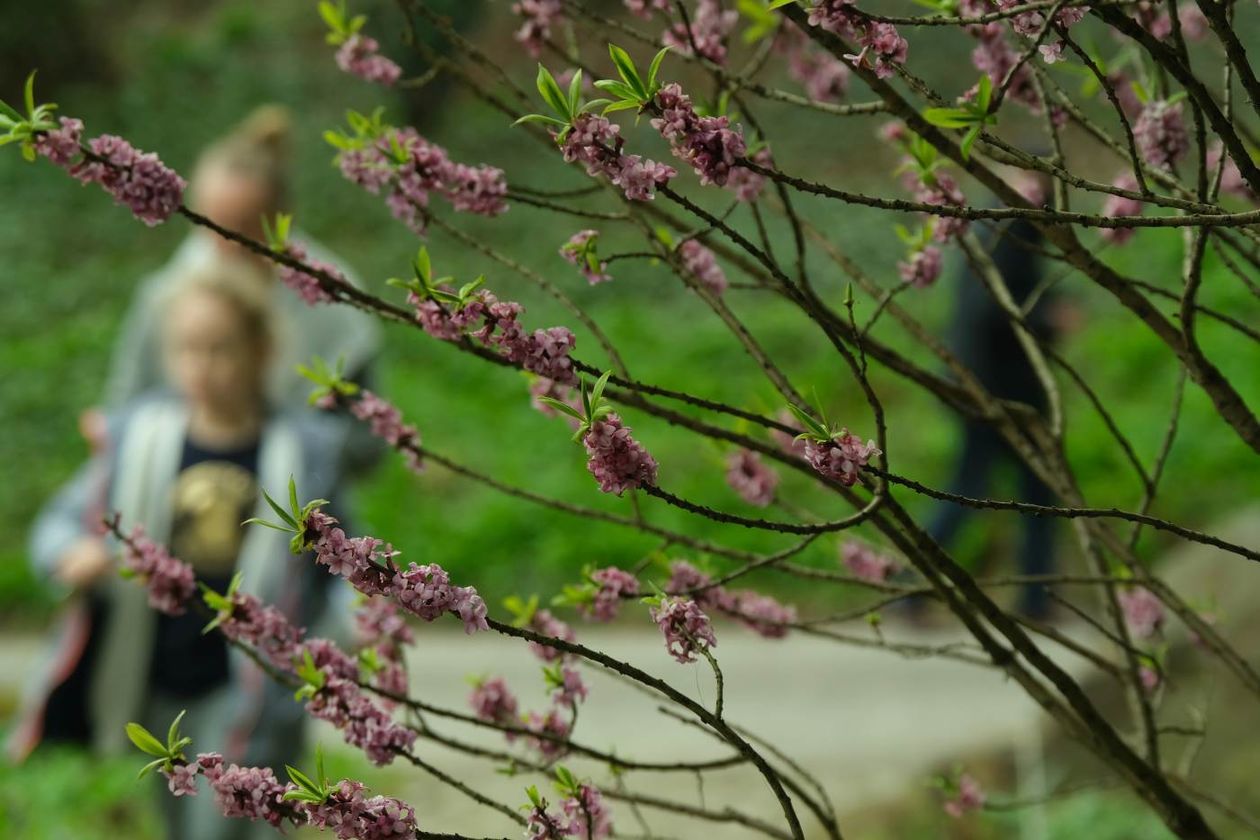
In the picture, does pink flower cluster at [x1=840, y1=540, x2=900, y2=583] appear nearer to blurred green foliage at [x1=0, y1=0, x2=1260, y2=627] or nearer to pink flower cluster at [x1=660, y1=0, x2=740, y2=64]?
blurred green foliage at [x1=0, y1=0, x2=1260, y2=627]

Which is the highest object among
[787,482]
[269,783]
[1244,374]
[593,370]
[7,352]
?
[1244,374]

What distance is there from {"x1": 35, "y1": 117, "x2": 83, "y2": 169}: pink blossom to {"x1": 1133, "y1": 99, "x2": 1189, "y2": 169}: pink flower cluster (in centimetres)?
117

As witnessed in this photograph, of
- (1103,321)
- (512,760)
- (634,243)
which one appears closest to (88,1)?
(634,243)

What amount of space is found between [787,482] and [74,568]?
193 inches

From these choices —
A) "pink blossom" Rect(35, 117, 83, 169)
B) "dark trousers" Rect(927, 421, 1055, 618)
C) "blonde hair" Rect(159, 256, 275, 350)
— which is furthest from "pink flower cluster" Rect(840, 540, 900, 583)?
"dark trousers" Rect(927, 421, 1055, 618)

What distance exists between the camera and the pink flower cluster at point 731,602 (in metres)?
1.94

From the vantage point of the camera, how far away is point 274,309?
15.3 feet

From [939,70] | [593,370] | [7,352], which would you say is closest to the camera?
[593,370]

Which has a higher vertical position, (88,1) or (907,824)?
(88,1)

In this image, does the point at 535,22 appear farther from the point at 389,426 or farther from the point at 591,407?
the point at 591,407

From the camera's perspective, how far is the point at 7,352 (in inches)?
462

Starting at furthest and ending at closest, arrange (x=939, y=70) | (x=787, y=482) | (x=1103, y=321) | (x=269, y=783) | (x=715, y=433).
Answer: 1. (x=939, y=70)
2. (x=1103, y=321)
3. (x=787, y=482)
4. (x=715, y=433)
5. (x=269, y=783)

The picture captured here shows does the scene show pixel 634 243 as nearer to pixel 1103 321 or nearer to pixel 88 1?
pixel 1103 321

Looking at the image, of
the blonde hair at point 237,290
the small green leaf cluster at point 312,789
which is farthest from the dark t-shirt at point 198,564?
the small green leaf cluster at point 312,789
